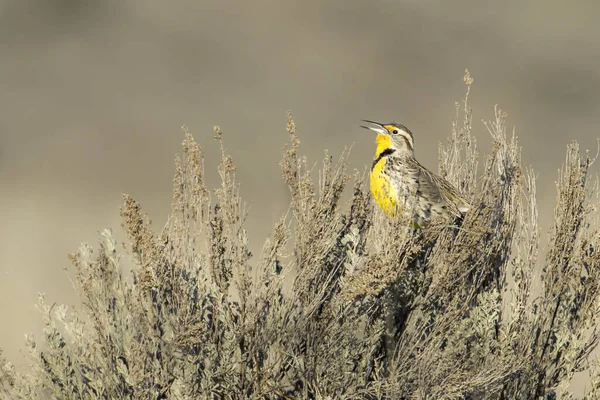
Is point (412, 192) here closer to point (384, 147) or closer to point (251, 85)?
point (384, 147)

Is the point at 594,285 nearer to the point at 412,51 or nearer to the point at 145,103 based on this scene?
the point at 145,103

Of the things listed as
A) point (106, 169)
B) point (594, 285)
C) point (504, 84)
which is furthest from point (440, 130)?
point (594, 285)

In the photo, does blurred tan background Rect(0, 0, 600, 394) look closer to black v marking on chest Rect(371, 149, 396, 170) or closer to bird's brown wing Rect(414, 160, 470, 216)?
black v marking on chest Rect(371, 149, 396, 170)

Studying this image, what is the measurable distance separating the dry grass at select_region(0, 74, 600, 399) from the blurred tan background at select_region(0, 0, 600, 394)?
10.2 m

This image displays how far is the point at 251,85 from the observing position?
74.4 ft

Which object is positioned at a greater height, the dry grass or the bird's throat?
the bird's throat

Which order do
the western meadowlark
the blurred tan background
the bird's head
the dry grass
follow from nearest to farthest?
1. the dry grass
2. the western meadowlark
3. the bird's head
4. the blurred tan background

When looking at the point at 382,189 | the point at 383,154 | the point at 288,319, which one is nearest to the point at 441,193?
the point at 382,189

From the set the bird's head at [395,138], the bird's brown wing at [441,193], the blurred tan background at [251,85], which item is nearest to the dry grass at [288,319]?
the bird's brown wing at [441,193]

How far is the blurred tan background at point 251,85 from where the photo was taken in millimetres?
18031

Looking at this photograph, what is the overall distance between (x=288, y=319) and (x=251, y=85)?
59.9 ft

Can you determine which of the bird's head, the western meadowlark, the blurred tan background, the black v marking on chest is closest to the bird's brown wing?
the western meadowlark

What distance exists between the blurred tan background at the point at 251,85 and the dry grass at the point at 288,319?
10200 mm

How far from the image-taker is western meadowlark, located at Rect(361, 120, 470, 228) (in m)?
5.28
